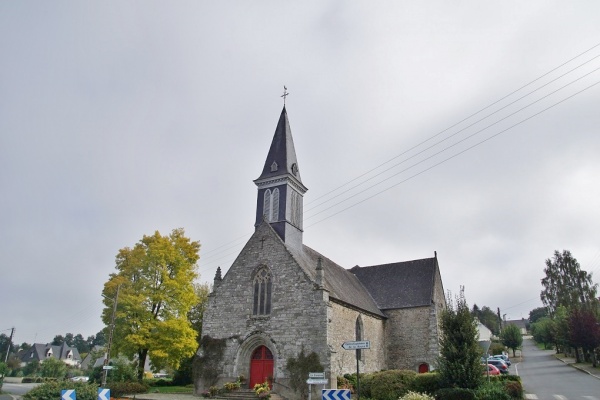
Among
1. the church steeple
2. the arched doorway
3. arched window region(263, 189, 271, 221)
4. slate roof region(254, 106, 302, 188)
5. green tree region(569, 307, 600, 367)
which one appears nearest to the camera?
the arched doorway

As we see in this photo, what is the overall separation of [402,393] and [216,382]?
35.3 feet

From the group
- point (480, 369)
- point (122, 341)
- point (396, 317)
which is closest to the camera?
point (480, 369)

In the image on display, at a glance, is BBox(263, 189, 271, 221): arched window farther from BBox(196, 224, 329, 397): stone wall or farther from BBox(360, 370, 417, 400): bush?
BBox(360, 370, 417, 400): bush

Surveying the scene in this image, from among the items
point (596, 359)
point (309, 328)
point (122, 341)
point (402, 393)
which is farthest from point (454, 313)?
point (596, 359)

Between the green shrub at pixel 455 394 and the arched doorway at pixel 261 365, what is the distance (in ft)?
30.7

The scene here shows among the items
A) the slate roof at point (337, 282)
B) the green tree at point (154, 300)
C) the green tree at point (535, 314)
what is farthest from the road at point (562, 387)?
the green tree at point (535, 314)

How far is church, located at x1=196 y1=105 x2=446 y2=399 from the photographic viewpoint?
23656 mm

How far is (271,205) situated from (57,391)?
15.8 meters

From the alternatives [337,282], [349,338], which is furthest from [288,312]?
[337,282]

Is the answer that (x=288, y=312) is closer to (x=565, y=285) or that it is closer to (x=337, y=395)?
(x=337, y=395)

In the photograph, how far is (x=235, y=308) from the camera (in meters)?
26.2

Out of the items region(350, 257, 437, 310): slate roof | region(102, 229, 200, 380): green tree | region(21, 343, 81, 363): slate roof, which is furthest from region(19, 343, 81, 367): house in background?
region(350, 257, 437, 310): slate roof

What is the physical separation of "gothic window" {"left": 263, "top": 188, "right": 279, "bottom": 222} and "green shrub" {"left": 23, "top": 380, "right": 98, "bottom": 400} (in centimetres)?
1424

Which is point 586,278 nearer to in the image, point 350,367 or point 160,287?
point 350,367
